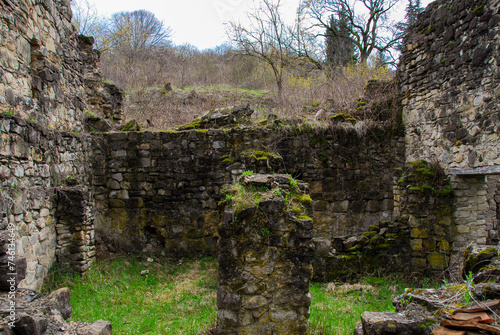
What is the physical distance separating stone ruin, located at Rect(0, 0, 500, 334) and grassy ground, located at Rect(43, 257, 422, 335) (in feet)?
1.49

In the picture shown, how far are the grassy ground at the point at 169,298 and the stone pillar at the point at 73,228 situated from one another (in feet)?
0.80

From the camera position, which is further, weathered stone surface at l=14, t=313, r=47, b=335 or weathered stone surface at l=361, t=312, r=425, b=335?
weathered stone surface at l=361, t=312, r=425, b=335

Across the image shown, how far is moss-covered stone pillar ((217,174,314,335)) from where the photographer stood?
3.17 metres

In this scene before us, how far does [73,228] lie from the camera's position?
18.3 feet

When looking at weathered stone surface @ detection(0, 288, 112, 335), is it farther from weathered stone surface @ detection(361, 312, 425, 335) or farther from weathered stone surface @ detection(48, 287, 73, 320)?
weathered stone surface @ detection(361, 312, 425, 335)

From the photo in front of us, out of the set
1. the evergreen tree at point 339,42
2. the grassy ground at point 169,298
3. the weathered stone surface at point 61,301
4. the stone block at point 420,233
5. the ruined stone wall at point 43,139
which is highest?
the evergreen tree at point 339,42

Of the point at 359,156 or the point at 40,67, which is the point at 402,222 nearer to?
the point at 359,156

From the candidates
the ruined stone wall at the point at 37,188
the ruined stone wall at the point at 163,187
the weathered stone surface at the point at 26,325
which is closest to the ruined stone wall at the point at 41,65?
the ruined stone wall at the point at 37,188

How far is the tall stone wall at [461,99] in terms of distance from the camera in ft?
17.6

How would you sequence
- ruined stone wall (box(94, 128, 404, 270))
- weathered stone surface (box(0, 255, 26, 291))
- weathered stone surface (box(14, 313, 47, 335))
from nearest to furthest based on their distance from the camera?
weathered stone surface (box(14, 313, 47, 335)) < weathered stone surface (box(0, 255, 26, 291)) < ruined stone wall (box(94, 128, 404, 270))

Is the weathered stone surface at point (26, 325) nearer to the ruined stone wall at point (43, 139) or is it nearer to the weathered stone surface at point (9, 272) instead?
the weathered stone surface at point (9, 272)

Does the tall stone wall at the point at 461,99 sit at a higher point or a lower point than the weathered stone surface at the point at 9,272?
higher

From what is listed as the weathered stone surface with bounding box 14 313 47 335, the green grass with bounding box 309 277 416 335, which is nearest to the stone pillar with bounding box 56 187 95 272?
the weathered stone surface with bounding box 14 313 47 335

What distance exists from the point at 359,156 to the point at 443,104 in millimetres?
2094
